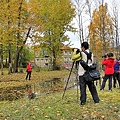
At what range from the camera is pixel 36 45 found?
124ft

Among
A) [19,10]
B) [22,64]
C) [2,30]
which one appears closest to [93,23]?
[19,10]

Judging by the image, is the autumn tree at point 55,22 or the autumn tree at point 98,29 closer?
the autumn tree at point 98,29

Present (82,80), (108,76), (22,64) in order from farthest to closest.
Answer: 1. (22,64)
2. (108,76)
3. (82,80)

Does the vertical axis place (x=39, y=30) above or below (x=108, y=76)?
above

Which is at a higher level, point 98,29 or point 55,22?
point 55,22

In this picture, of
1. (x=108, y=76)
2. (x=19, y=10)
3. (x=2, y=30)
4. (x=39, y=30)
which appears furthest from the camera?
(x=39, y=30)

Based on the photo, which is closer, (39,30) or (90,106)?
(90,106)

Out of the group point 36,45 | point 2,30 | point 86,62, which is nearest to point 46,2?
point 36,45

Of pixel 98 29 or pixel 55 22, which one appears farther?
pixel 55 22

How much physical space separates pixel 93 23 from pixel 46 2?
8553 mm

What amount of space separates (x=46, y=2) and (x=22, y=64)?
2104 centimetres

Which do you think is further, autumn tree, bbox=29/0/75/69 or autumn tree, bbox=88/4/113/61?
autumn tree, bbox=29/0/75/69

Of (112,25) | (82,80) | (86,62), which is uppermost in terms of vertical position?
(112,25)

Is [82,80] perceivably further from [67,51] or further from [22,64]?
[22,64]
